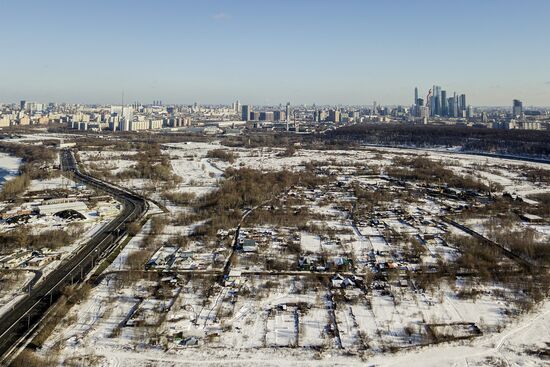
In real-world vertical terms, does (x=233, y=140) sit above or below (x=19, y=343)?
above

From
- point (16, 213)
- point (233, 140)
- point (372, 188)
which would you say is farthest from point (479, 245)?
point (233, 140)

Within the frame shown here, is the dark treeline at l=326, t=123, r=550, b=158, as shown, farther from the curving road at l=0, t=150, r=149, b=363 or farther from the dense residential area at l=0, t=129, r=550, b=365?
the curving road at l=0, t=150, r=149, b=363

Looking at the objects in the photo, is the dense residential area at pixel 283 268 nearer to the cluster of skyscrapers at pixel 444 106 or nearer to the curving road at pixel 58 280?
the curving road at pixel 58 280

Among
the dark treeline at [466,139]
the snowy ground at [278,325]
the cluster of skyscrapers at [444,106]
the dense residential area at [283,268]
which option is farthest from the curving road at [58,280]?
the cluster of skyscrapers at [444,106]

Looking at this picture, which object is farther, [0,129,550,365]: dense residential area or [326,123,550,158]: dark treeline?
[326,123,550,158]: dark treeline

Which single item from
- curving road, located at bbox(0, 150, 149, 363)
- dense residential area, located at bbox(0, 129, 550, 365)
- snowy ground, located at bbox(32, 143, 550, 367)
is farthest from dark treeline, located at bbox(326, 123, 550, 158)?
curving road, located at bbox(0, 150, 149, 363)

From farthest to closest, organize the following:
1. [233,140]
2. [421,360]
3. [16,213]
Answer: [233,140]
[16,213]
[421,360]

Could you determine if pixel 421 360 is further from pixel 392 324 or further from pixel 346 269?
pixel 346 269
